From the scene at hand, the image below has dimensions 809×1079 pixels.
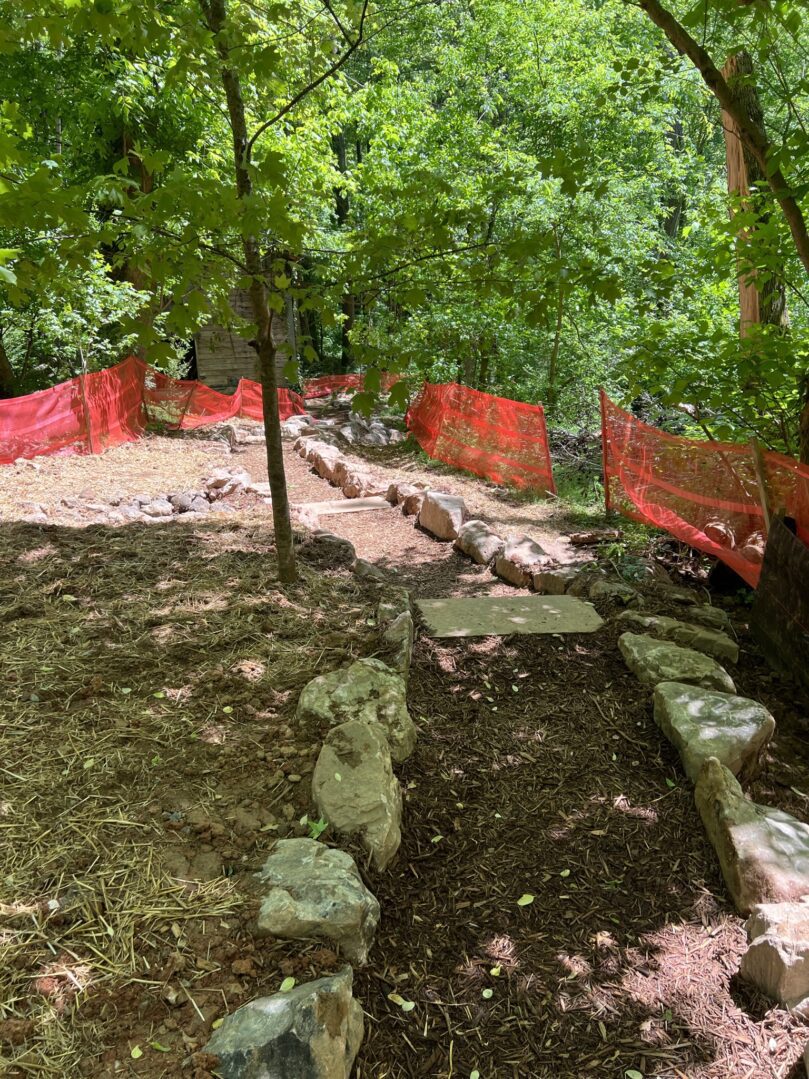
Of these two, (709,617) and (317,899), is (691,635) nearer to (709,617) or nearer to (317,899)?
(709,617)

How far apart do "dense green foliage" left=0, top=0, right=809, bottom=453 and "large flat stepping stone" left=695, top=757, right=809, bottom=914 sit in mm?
2124

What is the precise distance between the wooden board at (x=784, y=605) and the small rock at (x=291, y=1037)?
3.05 meters

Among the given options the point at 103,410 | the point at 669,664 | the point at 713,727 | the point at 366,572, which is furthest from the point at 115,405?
the point at 713,727

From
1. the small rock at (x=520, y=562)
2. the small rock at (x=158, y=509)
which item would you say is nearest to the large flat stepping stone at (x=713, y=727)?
the small rock at (x=520, y=562)

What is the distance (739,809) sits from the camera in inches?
104

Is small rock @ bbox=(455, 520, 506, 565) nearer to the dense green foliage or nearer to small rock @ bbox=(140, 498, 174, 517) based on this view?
the dense green foliage

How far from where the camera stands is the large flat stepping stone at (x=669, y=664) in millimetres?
3525

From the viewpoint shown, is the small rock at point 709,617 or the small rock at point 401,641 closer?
the small rock at point 401,641

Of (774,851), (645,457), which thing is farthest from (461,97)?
(774,851)

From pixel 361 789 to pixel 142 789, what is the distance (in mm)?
795

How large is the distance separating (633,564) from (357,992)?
3.99 m

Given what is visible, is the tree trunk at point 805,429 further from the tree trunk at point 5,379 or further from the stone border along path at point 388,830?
the tree trunk at point 5,379

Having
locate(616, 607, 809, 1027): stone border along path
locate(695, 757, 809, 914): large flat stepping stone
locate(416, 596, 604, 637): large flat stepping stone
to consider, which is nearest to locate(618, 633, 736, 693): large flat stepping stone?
locate(616, 607, 809, 1027): stone border along path

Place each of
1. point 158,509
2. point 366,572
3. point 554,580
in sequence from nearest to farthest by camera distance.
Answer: point 366,572, point 554,580, point 158,509
